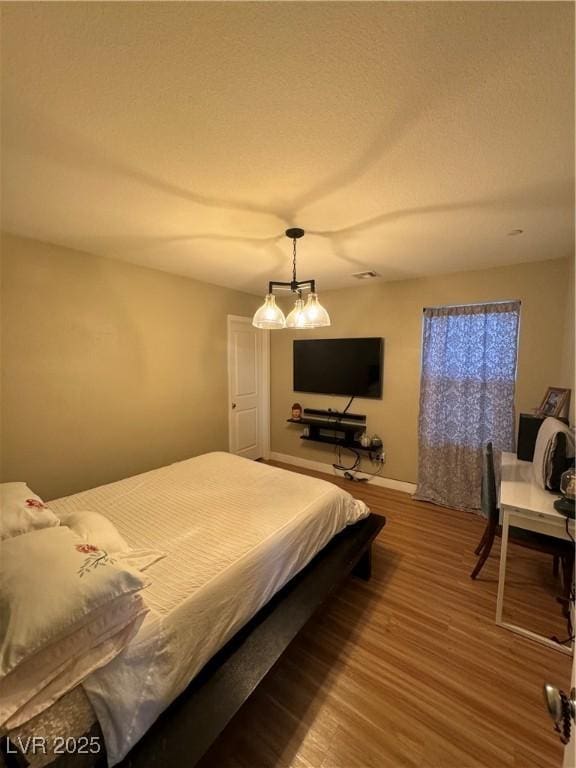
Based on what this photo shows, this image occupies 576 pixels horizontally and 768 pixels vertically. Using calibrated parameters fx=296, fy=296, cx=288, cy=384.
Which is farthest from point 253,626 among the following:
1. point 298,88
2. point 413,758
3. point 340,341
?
point 340,341

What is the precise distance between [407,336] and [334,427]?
1.45m

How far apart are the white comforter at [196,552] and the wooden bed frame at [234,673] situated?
6 cm

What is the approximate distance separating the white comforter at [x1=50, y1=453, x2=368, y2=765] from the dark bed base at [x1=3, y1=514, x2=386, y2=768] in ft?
0.20

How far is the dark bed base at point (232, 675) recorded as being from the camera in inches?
37.7

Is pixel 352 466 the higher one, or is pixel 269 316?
pixel 269 316

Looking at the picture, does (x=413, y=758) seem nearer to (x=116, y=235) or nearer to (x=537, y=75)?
(x=537, y=75)

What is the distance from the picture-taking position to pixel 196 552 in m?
1.48

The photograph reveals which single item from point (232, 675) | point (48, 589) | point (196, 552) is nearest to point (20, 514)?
point (48, 589)

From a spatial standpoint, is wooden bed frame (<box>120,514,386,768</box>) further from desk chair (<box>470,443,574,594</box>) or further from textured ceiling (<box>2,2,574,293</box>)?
textured ceiling (<box>2,2,574,293</box>)

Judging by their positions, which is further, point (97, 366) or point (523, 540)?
point (97, 366)

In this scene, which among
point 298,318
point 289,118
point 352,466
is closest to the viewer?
point 289,118

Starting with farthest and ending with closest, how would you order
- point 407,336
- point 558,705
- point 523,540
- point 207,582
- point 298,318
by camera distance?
point 407,336
point 298,318
point 523,540
point 207,582
point 558,705

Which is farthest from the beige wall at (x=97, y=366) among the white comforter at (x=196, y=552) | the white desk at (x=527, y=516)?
the white desk at (x=527, y=516)

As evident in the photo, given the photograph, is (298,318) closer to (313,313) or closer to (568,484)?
(313,313)
